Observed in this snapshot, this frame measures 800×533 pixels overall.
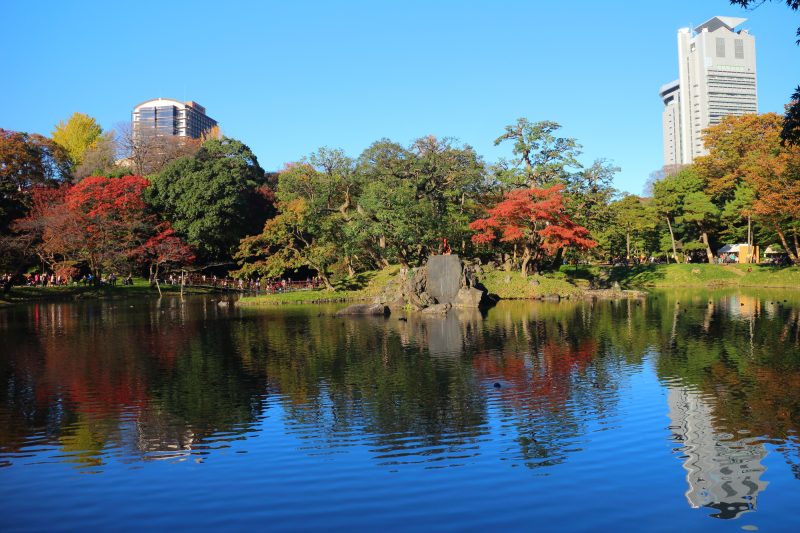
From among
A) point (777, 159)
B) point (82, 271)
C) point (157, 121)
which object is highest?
point (157, 121)

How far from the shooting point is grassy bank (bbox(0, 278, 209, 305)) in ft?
135

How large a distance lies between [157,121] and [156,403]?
6207 inches

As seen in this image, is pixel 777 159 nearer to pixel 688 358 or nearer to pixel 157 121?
pixel 688 358

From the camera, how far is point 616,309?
3125cm

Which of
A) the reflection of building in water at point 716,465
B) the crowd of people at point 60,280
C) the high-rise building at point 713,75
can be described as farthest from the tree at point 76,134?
the high-rise building at point 713,75

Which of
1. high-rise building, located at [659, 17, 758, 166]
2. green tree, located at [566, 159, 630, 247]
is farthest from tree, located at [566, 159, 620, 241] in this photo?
high-rise building, located at [659, 17, 758, 166]

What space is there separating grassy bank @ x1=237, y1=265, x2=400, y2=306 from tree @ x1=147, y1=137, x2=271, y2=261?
11.2 meters

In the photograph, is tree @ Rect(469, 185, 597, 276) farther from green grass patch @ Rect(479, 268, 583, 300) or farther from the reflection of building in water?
the reflection of building in water

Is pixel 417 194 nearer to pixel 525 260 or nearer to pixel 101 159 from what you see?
pixel 525 260

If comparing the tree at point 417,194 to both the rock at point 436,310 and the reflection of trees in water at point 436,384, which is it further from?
the reflection of trees in water at point 436,384

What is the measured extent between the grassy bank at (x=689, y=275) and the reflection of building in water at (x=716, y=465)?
3766cm

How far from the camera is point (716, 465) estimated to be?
8.18m

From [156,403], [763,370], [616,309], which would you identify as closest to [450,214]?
[616,309]

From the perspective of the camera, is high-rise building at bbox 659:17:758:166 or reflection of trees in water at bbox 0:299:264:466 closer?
reflection of trees in water at bbox 0:299:264:466
